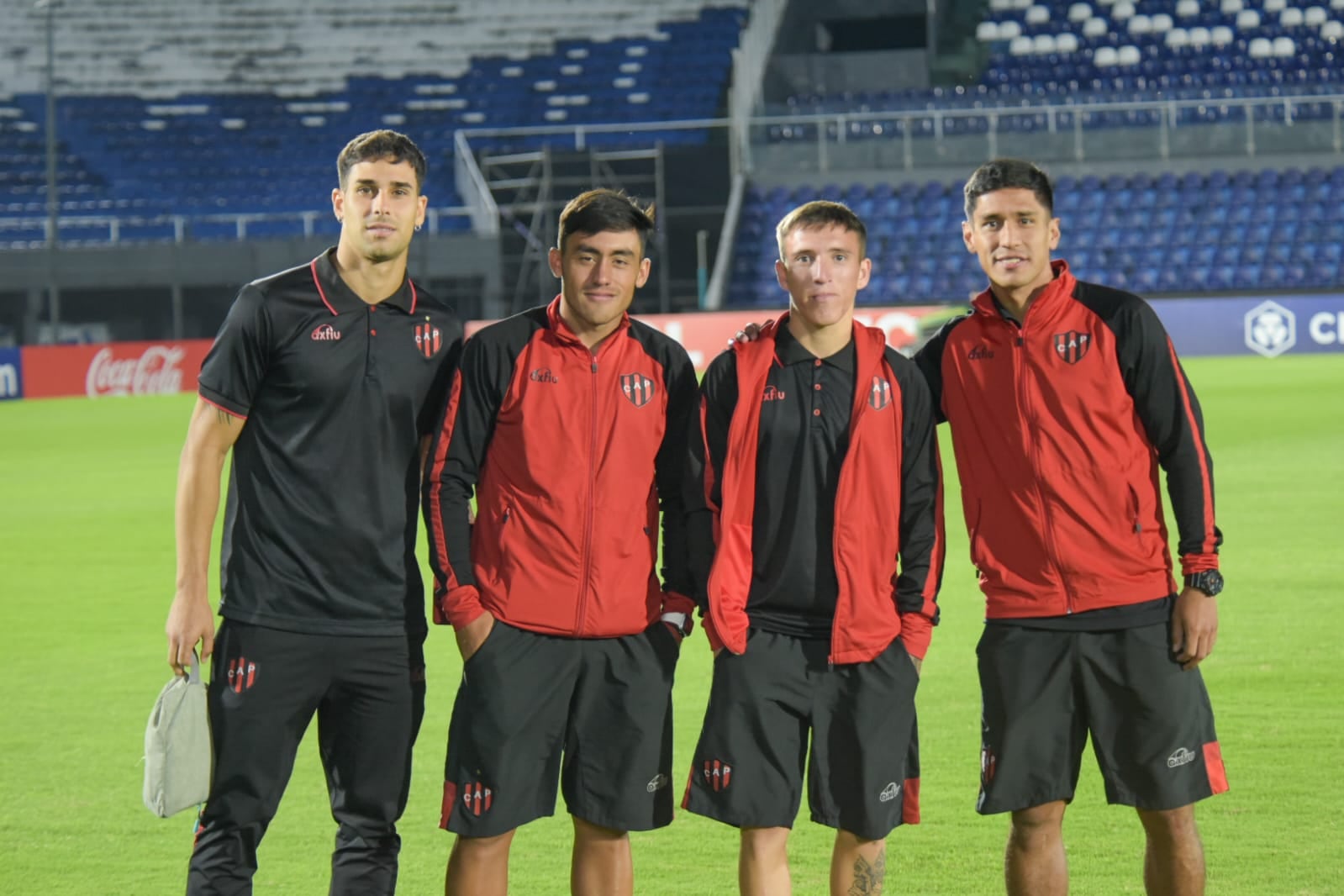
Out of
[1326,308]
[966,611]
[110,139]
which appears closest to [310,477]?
[966,611]

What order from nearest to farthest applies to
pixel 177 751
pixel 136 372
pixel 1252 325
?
pixel 177 751, pixel 1252 325, pixel 136 372

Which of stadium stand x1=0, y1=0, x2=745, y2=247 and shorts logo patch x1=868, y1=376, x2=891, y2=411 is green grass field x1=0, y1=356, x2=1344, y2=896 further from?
stadium stand x1=0, y1=0, x2=745, y2=247

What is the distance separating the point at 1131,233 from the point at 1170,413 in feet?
89.7

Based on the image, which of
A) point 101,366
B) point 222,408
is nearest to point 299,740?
point 222,408

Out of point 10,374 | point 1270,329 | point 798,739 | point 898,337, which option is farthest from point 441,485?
point 10,374

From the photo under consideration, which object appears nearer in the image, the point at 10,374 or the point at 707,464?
the point at 707,464

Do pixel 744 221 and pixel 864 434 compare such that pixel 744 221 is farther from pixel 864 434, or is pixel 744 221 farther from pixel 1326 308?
pixel 864 434

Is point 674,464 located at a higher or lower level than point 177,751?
A: higher

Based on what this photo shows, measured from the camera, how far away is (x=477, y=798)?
415 cm

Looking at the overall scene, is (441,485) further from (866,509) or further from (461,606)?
(866,509)

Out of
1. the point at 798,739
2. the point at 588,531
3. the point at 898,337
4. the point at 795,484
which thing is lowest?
the point at 798,739

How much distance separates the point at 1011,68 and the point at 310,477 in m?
33.9

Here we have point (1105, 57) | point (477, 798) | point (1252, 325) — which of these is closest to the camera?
point (477, 798)

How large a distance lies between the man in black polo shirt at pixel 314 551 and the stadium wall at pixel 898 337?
2151 cm
